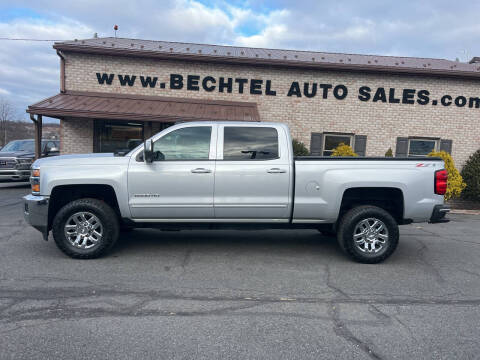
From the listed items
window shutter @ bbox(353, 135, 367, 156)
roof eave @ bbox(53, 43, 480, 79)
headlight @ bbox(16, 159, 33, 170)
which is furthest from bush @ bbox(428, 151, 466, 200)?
headlight @ bbox(16, 159, 33, 170)

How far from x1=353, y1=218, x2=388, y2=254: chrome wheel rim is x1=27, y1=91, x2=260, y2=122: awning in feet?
19.1

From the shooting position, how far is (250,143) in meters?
5.07

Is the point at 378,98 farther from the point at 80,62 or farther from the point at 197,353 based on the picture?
the point at 197,353

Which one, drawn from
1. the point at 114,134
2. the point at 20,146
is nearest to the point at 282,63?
the point at 114,134

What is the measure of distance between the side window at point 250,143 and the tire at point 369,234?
1425mm

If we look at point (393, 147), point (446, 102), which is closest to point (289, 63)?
point (393, 147)

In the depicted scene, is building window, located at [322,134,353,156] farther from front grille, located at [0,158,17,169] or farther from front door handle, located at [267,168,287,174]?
front grille, located at [0,158,17,169]

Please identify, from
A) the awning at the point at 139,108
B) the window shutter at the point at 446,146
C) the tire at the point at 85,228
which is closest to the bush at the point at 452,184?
the window shutter at the point at 446,146

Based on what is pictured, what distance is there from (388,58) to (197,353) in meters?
14.7

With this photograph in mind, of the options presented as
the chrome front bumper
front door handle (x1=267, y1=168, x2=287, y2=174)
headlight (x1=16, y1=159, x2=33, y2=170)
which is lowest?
the chrome front bumper

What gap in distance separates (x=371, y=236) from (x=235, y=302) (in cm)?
239

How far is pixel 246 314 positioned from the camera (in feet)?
11.0

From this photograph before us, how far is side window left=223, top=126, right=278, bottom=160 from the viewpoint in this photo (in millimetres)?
4996

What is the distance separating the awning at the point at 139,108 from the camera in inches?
401
